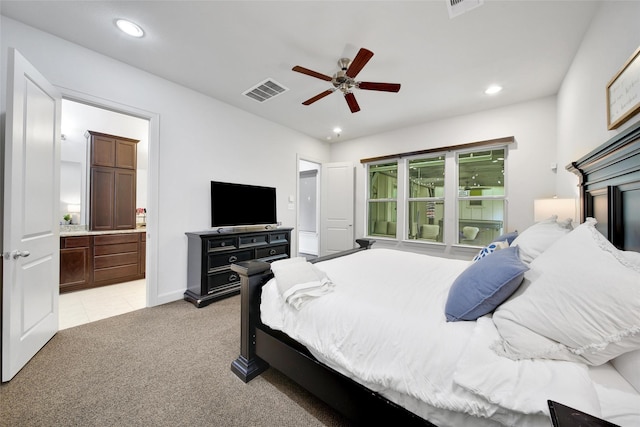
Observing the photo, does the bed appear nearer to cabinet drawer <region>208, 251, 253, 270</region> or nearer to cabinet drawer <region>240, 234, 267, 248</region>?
cabinet drawer <region>208, 251, 253, 270</region>

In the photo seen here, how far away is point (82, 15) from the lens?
77.3 inches

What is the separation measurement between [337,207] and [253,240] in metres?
2.11

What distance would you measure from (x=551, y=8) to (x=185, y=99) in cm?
381

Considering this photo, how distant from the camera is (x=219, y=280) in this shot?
3041 millimetres

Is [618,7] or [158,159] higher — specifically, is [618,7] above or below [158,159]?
above

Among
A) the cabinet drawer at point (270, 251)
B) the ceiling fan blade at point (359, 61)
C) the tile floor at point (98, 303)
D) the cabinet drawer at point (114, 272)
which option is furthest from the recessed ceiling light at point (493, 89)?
the cabinet drawer at point (114, 272)

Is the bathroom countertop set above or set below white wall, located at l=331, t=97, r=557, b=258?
below

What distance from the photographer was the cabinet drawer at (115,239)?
3.59m

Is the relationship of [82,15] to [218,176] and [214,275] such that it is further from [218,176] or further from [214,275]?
[214,275]

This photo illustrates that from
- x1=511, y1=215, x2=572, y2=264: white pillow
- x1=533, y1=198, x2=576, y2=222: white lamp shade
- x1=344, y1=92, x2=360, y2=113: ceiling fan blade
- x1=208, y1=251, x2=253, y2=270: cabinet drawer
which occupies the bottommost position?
x1=208, y1=251, x2=253, y2=270: cabinet drawer

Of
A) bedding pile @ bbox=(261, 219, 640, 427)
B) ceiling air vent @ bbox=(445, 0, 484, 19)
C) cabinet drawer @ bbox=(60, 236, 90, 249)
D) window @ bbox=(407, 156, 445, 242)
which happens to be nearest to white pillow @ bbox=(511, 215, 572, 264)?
bedding pile @ bbox=(261, 219, 640, 427)

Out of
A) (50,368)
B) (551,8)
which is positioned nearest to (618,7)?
(551,8)

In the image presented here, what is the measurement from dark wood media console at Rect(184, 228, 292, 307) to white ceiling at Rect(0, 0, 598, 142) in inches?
78.1

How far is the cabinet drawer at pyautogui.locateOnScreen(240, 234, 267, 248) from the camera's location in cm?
334
